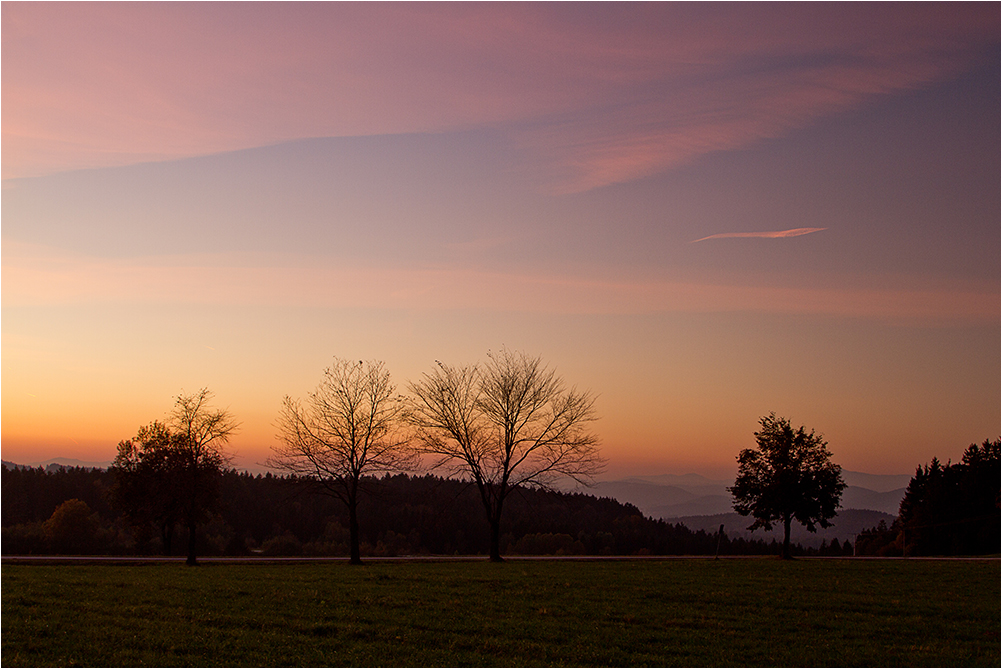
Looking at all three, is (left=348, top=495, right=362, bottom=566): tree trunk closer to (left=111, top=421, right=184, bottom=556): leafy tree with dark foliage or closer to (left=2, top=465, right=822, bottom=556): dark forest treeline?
(left=111, top=421, right=184, bottom=556): leafy tree with dark foliage

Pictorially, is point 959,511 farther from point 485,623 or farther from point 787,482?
point 485,623

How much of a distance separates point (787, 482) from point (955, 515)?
52416mm

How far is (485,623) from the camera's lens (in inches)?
687

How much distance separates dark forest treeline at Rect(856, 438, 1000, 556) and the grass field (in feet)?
224

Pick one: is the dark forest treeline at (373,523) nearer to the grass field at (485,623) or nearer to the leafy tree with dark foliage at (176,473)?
the leafy tree with dark foliage at (176,473)

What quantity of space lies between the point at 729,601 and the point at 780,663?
7.96 meters

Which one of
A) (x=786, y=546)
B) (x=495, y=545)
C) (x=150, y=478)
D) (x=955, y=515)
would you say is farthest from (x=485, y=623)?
(x=955, y=515)

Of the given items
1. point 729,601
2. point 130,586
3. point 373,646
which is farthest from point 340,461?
point 373,646

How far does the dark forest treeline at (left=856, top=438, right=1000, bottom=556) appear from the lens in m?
85.1

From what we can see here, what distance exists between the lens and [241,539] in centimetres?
9294

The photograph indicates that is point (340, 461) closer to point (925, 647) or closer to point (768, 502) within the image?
point (768, 502)

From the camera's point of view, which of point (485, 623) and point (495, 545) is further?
point (495, 545)

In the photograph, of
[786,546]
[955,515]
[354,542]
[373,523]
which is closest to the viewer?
[354,542]

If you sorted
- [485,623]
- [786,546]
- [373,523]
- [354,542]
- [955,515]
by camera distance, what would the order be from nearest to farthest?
[485,623] < [354,542] < [786,546] < [955,515] < [373,523]
